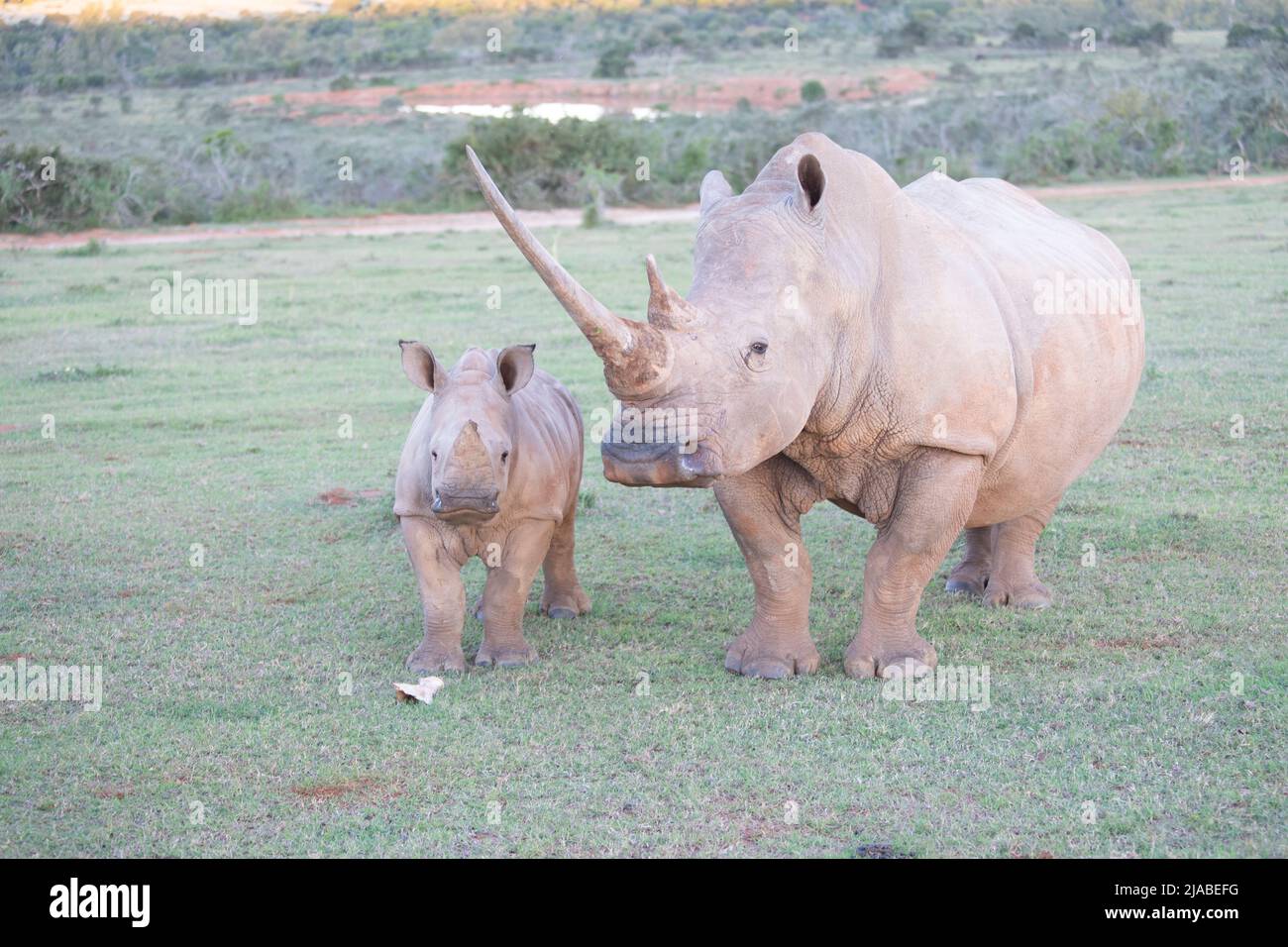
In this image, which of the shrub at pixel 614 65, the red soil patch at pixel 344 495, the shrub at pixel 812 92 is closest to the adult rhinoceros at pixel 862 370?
the red soil patch at pixel 344 495

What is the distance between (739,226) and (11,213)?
23.6 m

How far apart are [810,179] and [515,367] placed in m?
1.75

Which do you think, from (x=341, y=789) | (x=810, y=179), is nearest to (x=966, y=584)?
(x=810, y=179)

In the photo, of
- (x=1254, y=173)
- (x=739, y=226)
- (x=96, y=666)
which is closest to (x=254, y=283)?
(x=96, y=666)

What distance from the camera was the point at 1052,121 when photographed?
122 feet

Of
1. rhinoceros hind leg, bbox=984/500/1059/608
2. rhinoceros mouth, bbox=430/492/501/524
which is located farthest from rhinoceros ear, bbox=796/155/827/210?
rhinoceros hind leg, bbox=984/500/1059/608

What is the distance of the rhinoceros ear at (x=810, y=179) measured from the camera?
602 cm

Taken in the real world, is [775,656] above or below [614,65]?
below

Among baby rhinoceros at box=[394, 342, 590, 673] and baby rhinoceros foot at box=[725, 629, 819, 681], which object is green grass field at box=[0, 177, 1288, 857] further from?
baby rhinoceros at box=[394, 342, 590, 673]

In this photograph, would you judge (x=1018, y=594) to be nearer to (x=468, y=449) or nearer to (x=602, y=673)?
(x=602, y=673)

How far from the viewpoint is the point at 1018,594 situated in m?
7.85

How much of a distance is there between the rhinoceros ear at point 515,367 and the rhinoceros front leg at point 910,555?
67.9 inches

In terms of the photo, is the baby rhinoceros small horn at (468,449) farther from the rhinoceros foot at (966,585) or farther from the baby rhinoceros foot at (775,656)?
the rhinoceros foot at (966,585)

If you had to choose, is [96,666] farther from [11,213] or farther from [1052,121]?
[1052,121]
